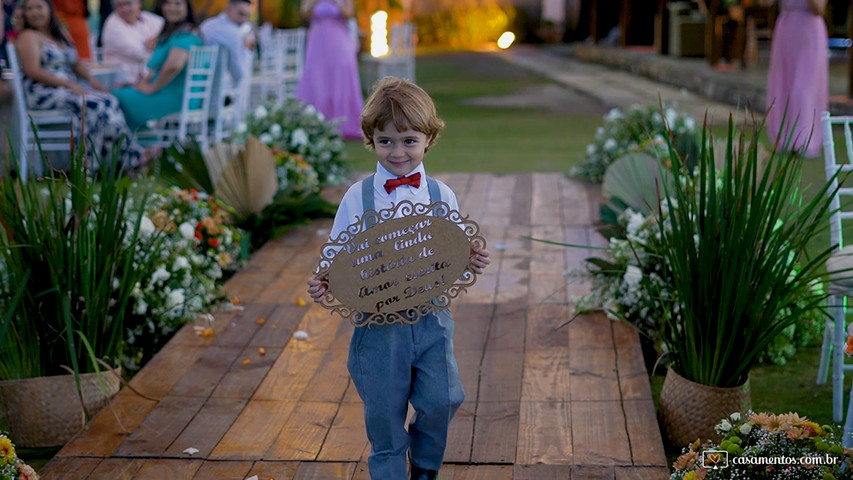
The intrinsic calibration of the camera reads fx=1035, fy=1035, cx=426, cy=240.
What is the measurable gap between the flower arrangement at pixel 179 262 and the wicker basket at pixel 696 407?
1690 millimetres

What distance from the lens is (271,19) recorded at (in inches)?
803

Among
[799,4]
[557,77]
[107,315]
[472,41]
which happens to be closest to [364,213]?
[107,315]

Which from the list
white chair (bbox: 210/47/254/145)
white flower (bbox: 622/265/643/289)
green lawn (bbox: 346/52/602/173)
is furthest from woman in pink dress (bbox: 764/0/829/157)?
white flower (bbox: 622/265/643/289)

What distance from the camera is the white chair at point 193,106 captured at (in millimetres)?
7395

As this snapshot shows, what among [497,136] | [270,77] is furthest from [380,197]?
[270,77]

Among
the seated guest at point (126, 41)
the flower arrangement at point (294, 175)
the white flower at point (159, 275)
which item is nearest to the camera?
the white flower at point (159, 275)

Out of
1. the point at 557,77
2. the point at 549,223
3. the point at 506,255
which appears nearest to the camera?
the point at 506,255

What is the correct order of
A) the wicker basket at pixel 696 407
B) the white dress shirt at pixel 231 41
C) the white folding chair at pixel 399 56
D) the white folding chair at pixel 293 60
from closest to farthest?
the wicker basket at pixel 696 407 < the white dress shirt at pixel 231 41 < the white folding chair at pixel 293 60 < the white folding chair at pixel 399 56

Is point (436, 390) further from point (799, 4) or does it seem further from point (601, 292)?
point (799, 4)

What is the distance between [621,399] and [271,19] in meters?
18.3

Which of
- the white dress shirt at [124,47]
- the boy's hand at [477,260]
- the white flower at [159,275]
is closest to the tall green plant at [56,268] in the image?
the white flower at [159,275]

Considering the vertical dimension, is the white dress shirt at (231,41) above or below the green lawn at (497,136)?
above

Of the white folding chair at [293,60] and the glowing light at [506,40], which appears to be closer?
the white folding chair at [293,60]

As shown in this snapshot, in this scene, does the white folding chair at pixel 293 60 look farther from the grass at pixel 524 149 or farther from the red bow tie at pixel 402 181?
the red bow tie at pixel 402 181
